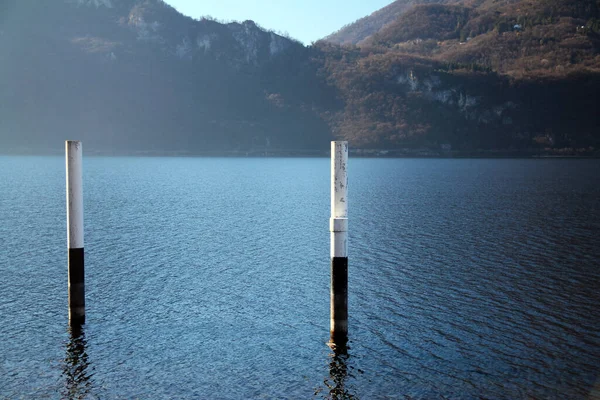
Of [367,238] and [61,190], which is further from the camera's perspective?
[61,190]

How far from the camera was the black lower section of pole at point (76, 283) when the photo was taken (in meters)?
17.1

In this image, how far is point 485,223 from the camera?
43.9 m

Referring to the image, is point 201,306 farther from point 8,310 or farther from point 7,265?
point 7,265

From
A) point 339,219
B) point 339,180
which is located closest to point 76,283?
point 339,219

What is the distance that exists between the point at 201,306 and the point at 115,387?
277 inches

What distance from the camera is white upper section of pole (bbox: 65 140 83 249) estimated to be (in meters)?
16.6

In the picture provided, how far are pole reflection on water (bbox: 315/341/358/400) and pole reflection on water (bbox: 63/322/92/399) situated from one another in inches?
218

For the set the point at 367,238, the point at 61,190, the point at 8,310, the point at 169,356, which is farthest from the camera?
the point at 61,190

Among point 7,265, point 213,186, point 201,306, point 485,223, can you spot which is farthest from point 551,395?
point 213,186

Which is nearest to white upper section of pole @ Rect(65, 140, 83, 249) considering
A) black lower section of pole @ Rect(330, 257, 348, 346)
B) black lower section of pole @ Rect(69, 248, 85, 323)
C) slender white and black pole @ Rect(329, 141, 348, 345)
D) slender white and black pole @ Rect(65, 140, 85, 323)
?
slender white and black pole @ Rect(65, 140, 85, 323)

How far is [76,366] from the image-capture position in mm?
→ 15695

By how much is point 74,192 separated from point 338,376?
859 cm

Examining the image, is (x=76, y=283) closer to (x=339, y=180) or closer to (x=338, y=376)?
(x=338, y=376)

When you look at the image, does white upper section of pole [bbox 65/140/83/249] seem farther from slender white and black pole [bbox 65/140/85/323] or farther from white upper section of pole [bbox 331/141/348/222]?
white upper section of pole [bbox 331/141/348/222]
